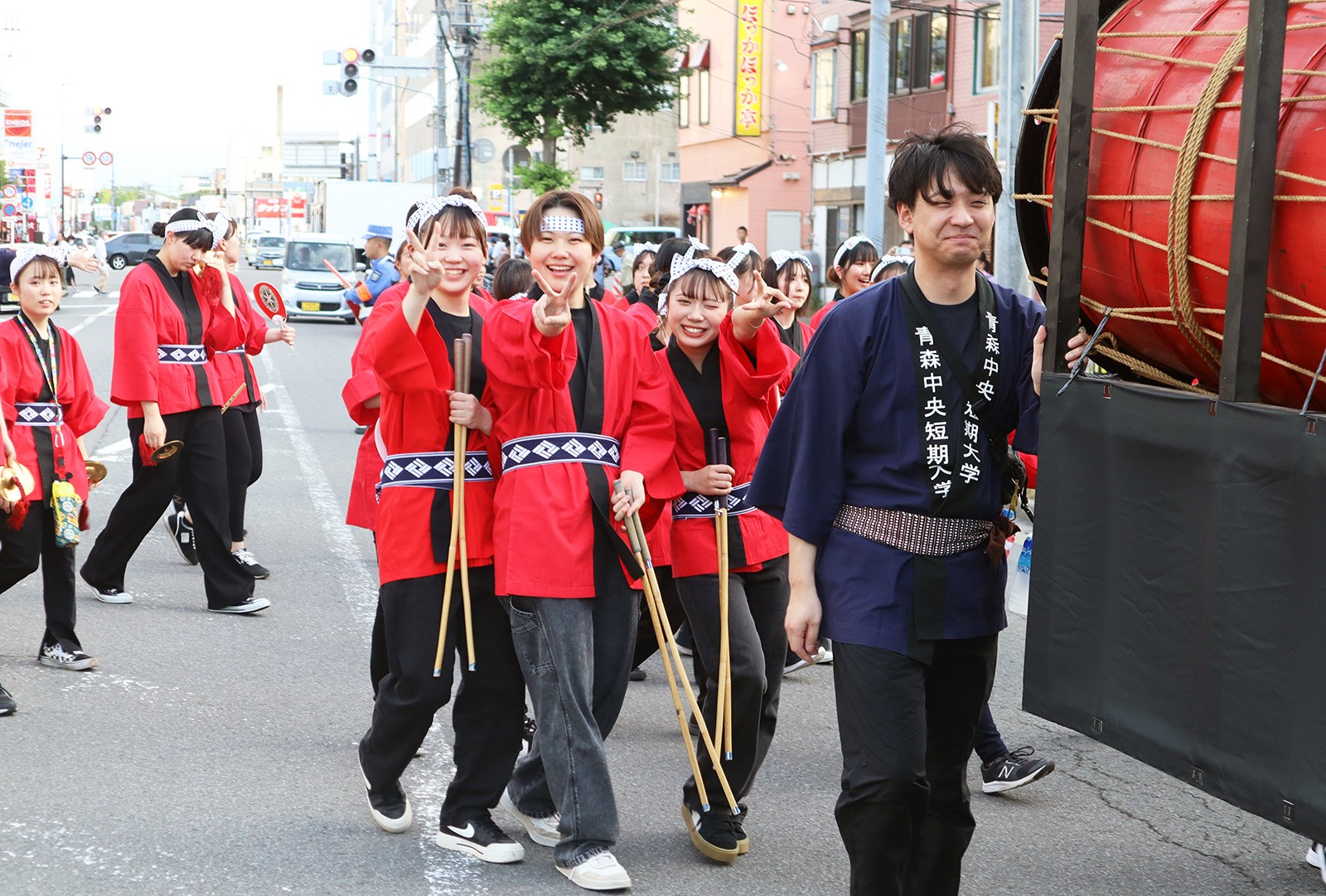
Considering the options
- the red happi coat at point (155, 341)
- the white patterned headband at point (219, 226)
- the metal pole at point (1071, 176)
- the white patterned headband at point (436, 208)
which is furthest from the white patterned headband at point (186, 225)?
the metal pole at point (1071, 176)

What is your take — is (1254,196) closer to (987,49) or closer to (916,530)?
(916,530)

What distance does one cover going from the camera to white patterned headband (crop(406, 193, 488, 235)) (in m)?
4.18

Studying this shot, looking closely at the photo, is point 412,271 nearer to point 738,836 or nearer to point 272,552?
point 738,836

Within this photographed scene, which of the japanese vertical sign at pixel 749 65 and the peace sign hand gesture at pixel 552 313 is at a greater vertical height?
the japanese vertical sign at pixel 749 65

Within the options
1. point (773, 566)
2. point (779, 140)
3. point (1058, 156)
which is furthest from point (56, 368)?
point (779, 140)

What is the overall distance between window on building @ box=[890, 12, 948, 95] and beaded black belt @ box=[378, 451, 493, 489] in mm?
24691

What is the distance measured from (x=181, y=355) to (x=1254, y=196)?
590 cm

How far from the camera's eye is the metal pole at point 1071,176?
9.96 ft

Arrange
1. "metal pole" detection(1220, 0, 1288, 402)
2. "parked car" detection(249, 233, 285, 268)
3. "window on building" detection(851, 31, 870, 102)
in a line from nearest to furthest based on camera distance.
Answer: "metal pole" detection(1220, 0, 1288, 402), "window on building" detection(851, 31, 870, 102), "parked car" detection(249, 233, 285, 268)

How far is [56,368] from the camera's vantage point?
629 cm

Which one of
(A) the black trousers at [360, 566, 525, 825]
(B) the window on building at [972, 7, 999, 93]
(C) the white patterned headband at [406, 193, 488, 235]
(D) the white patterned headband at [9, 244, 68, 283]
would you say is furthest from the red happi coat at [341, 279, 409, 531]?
(B) the window on building at [972, 7, 999, 93]

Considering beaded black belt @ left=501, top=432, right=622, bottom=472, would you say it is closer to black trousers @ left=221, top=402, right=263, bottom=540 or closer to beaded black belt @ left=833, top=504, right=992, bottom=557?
beaded black belt @ left=833, top=504, right=992, bottom=557

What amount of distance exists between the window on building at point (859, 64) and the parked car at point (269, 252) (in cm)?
2035

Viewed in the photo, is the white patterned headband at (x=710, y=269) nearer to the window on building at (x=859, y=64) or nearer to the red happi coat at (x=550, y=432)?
the red happi coat at (x=550, y=432)
